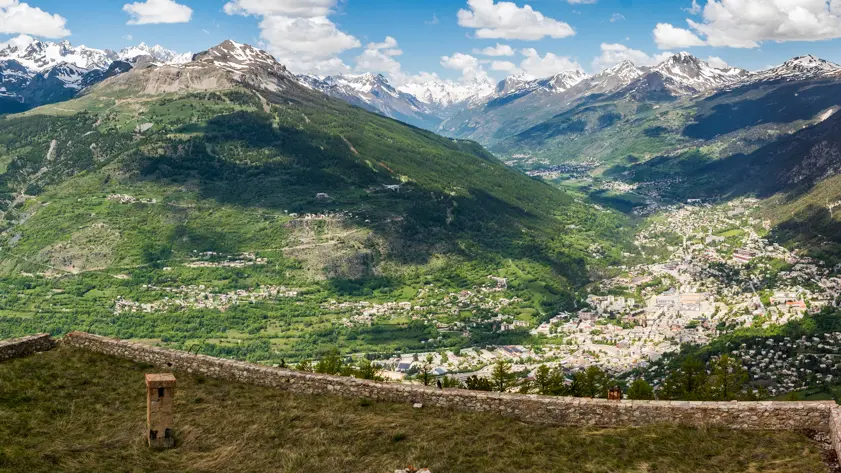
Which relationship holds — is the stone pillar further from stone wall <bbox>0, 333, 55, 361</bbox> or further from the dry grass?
stone wall <bbox>0, 333, 55, 361</bbox>

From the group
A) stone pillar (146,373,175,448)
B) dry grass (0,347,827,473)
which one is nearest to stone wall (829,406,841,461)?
dry grass (0,347,827,473)

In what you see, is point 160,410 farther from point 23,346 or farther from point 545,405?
point 545,405

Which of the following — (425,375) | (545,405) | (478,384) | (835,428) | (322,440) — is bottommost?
→ (478,384)

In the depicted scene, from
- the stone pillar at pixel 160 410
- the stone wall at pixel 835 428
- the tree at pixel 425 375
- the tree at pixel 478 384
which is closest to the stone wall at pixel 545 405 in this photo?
the stone wall at pixel 835 428

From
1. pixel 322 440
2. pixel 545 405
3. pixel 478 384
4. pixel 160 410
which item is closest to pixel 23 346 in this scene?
pixel 160 410

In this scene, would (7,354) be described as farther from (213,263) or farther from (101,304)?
(213,263)

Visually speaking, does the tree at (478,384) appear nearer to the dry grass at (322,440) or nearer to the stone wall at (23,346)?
the dry grass at (322,440)
